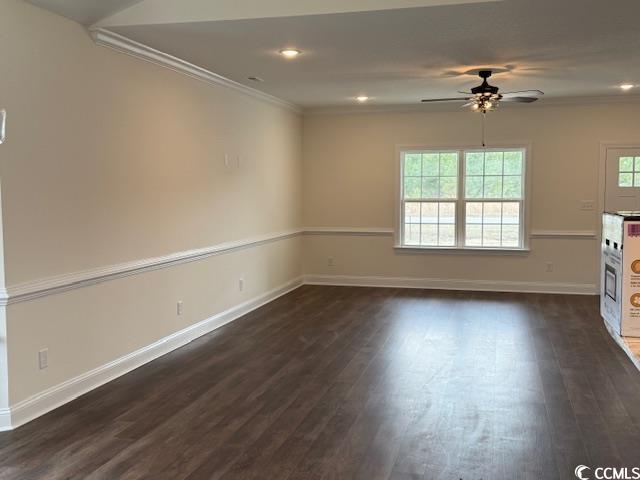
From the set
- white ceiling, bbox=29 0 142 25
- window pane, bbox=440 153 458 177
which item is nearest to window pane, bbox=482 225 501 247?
window pane, bbox=440 153 458 177

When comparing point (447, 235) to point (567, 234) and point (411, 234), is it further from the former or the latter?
point (567, 234)

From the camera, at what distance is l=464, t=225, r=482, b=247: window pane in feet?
27.2

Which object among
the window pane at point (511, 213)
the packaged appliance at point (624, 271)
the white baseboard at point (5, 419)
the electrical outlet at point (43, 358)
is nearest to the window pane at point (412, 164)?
the window pane at point (511, 213)

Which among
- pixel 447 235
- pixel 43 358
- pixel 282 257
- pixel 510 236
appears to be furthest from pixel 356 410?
pixel 510 236

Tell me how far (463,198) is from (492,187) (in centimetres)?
41

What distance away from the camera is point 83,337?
4.15m

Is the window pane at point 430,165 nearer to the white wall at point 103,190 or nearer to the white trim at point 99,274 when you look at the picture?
the white wall at point 103,190

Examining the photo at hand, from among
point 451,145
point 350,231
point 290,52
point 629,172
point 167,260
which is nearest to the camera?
point 290,52

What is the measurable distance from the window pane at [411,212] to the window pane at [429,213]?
0.08 meters

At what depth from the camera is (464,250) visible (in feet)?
27.2

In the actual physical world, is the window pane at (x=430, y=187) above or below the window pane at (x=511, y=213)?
above

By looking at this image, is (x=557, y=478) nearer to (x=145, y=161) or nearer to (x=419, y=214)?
(x=145, y=161)

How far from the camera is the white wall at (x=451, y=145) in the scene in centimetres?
782

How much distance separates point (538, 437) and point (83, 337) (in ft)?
9.80
